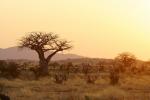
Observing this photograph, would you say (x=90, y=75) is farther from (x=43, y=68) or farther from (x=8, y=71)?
(x=8, y=71)

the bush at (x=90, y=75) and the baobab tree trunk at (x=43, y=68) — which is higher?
the baobab tree trunk at (x=43, y=68)

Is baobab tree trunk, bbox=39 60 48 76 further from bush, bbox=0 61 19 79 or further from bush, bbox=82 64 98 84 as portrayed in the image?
bush, bbox=82 64 98 84

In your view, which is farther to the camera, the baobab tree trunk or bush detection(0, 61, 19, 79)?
the baobab tree trunk

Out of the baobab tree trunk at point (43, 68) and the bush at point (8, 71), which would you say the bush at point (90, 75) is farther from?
the bush at point (8, 71)

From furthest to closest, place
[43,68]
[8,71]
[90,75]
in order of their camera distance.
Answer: [43,68] < [90,75] < [8,71]

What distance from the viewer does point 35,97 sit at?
23.3 metres

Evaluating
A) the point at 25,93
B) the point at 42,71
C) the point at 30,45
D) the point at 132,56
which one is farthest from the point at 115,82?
the point at 132,56

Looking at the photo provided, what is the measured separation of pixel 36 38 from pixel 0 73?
33.9ft

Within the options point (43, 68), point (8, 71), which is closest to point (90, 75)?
point (43, 68)

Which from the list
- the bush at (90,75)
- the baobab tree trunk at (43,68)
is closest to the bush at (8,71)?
the baobab tree trunk at (43,68)

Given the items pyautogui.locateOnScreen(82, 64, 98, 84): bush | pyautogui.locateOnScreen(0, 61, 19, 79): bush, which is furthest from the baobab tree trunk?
pyautogui.locateOnScreen(82, 64, 98, 84): bush

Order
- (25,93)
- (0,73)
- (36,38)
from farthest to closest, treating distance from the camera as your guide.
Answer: (36,38) < (0,73) < (25,93)

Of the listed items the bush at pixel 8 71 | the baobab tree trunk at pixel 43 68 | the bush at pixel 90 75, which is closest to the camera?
the bush at pixel 90 75

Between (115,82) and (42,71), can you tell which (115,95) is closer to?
(115,82)
